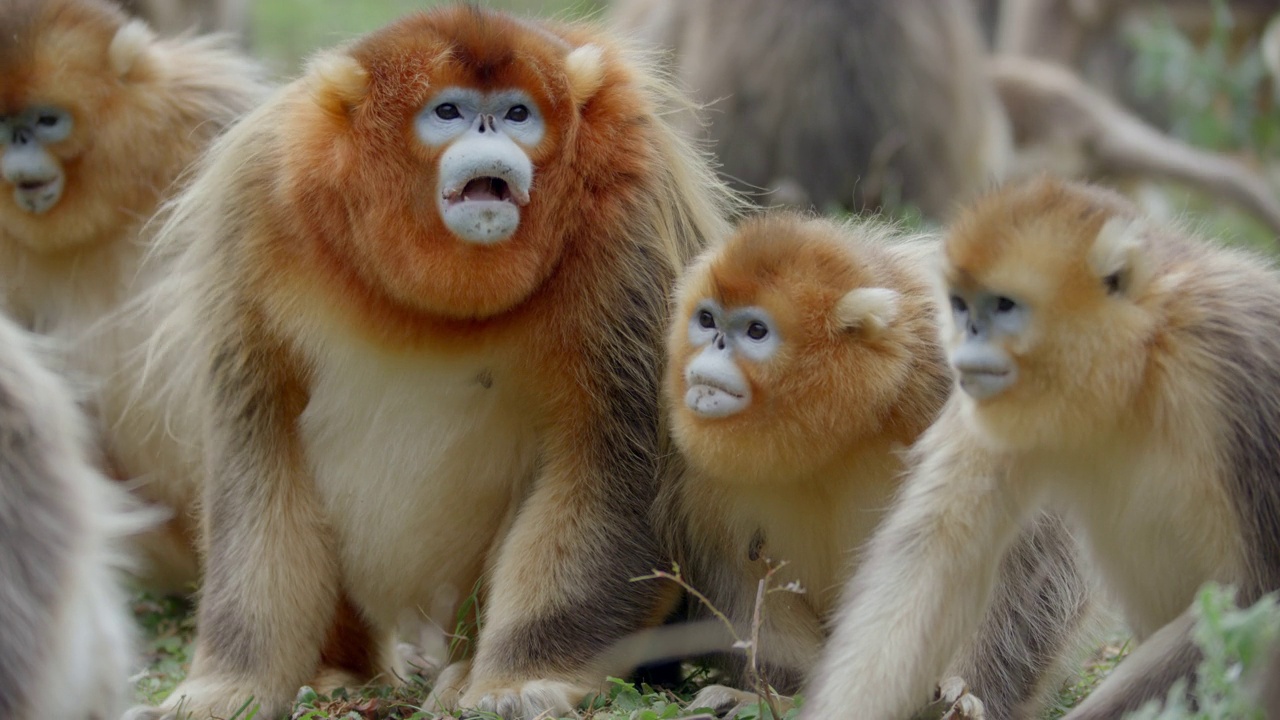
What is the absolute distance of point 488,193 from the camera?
3.58 meters

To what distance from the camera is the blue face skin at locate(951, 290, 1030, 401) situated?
10.2ft

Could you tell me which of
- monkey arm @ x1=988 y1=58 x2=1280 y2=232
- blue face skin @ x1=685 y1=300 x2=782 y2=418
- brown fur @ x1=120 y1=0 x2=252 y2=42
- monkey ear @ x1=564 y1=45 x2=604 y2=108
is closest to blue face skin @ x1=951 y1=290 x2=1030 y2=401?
blue face skin @ x1=685 y1=300 x2=782 y2=418

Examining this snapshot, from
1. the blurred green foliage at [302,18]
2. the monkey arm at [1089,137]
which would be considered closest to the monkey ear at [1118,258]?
the monkey arm at [1089,137]

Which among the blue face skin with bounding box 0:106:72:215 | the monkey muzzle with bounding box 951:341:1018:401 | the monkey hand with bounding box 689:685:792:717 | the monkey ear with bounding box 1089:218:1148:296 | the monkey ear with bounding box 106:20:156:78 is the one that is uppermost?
the monkey ear with bounding box 106:20:156:78

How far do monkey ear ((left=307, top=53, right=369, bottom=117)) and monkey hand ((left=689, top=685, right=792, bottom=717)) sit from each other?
58.7 inches

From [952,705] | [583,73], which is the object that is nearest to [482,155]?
[583,73]

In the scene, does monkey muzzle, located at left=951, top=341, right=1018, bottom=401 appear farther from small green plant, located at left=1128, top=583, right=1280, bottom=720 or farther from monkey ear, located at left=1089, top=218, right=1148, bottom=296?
small green plant, located at left=1128, top=583, right=1280, bottom=720

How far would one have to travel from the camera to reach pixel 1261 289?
3225 millimetres

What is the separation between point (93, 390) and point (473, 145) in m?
2.18

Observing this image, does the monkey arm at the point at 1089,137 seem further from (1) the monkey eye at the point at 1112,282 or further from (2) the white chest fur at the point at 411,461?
(1) the monkey eye at the point at 1112,282

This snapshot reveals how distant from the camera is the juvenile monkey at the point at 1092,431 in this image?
3037mm

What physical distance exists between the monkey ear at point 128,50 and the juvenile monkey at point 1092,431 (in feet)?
9.42

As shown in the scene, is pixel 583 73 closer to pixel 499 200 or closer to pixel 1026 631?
pixel 499 200

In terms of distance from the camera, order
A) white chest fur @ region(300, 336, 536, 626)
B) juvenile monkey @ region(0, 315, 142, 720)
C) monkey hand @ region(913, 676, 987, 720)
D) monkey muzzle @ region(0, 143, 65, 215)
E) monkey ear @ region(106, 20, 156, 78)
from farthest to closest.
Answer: monkey ear @ region(106, 20, 156, 78), monkey muzzle @ region(0, 143, 65, 215), white chest fur @ region(300, 336, 536, 626), monkey hand @ region(913, 676, 987, 720), juvenile monkey @ region(0, 315, 142, 720)
